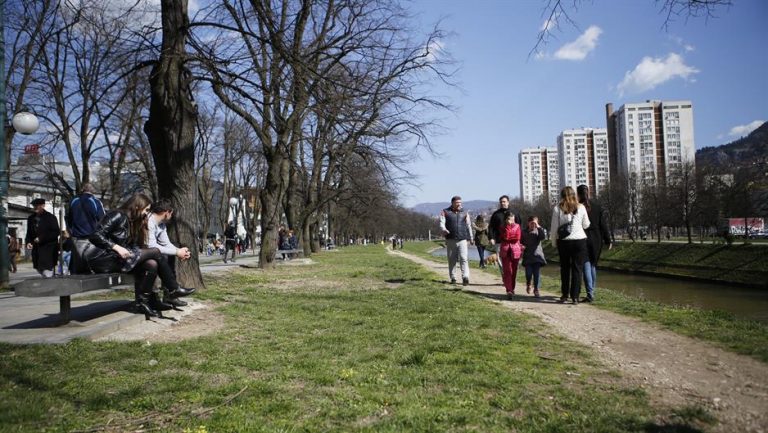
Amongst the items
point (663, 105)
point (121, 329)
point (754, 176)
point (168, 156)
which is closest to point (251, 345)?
point (121, 329)

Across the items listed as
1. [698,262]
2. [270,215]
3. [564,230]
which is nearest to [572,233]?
[564,230]

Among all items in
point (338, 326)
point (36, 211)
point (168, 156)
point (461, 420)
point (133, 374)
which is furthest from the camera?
point (36, 211)

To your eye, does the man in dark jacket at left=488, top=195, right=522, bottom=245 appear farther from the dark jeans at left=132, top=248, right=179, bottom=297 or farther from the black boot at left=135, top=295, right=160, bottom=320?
the black boot at left=135, top=295, right=160, bottom=320

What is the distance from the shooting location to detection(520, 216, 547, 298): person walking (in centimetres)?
1015

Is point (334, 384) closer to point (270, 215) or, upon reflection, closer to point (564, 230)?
point (564, 230)

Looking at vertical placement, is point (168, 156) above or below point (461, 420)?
above

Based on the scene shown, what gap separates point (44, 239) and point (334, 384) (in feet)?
31.3

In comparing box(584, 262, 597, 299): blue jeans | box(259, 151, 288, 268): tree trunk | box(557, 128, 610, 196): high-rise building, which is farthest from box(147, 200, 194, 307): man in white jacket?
box(557, 128, 610, 196): high-rise building

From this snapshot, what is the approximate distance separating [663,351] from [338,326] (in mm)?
3585

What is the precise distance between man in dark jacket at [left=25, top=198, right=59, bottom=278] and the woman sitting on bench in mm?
5182

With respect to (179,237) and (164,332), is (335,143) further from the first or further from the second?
(164,332)

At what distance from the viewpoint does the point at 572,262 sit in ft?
29.3

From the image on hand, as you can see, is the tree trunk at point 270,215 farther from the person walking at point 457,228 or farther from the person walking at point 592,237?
the person walking at point 592,237

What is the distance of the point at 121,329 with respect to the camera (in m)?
6.30
